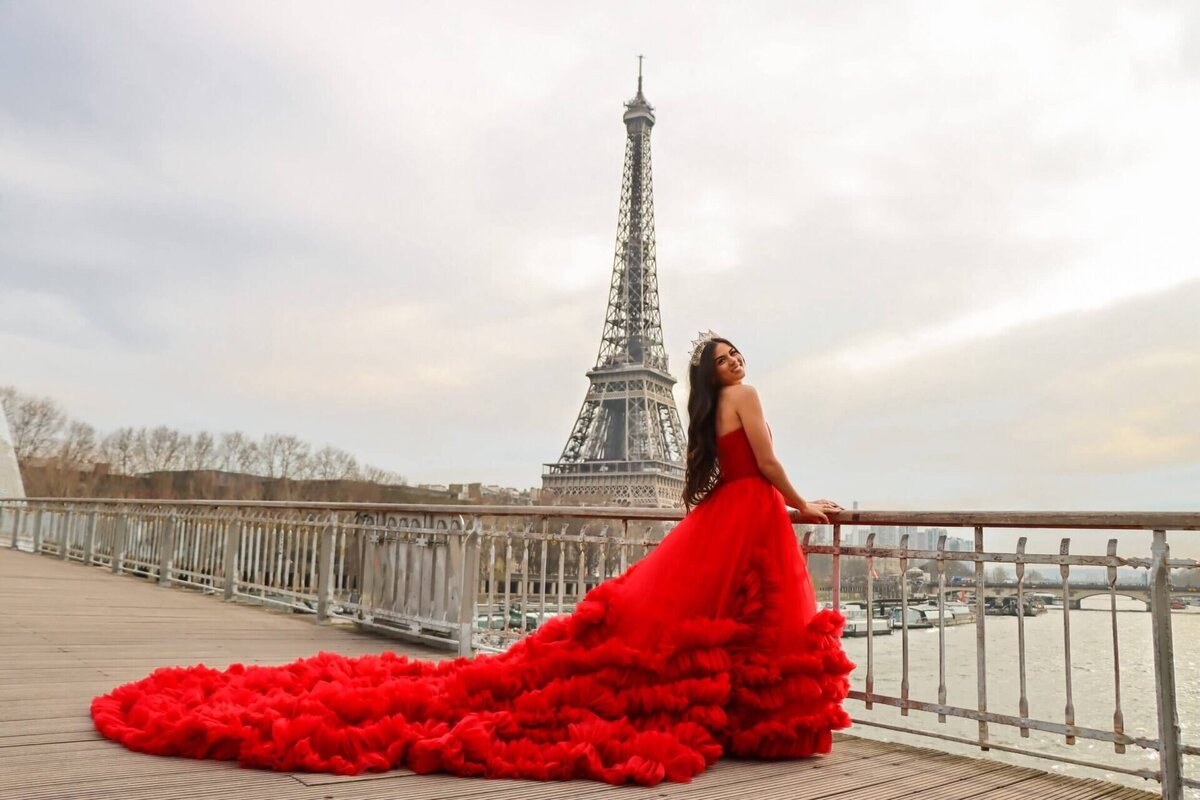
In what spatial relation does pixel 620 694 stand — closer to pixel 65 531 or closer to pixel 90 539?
pixel 90 539

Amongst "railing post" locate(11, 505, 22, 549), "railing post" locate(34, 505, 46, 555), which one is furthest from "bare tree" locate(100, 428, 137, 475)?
"railing post" locate(34, 505, 46, 555)

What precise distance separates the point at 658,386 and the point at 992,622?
4200 centimetres

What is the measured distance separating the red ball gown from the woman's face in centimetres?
23

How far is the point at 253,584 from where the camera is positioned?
8.09 metres

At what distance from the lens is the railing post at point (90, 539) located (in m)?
12.0

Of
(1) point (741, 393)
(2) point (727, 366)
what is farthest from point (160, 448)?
(1) point (741, 393)

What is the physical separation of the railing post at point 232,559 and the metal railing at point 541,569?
1cm

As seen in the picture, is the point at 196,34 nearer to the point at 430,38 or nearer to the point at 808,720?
the point at 430,38

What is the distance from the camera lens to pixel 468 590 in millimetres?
5211

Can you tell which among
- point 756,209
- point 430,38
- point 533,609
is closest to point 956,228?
point 756,209

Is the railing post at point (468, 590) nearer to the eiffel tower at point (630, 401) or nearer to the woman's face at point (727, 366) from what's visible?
the woman's face at point (727, 366)

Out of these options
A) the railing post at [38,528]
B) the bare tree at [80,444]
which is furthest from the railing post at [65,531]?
the bare tree at [80,444]

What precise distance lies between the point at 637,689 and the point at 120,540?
10.4 m

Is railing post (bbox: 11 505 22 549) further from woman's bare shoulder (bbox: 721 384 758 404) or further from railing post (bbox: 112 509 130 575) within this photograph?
woman's bare shoulder (bbox: 721 384 758 404)
